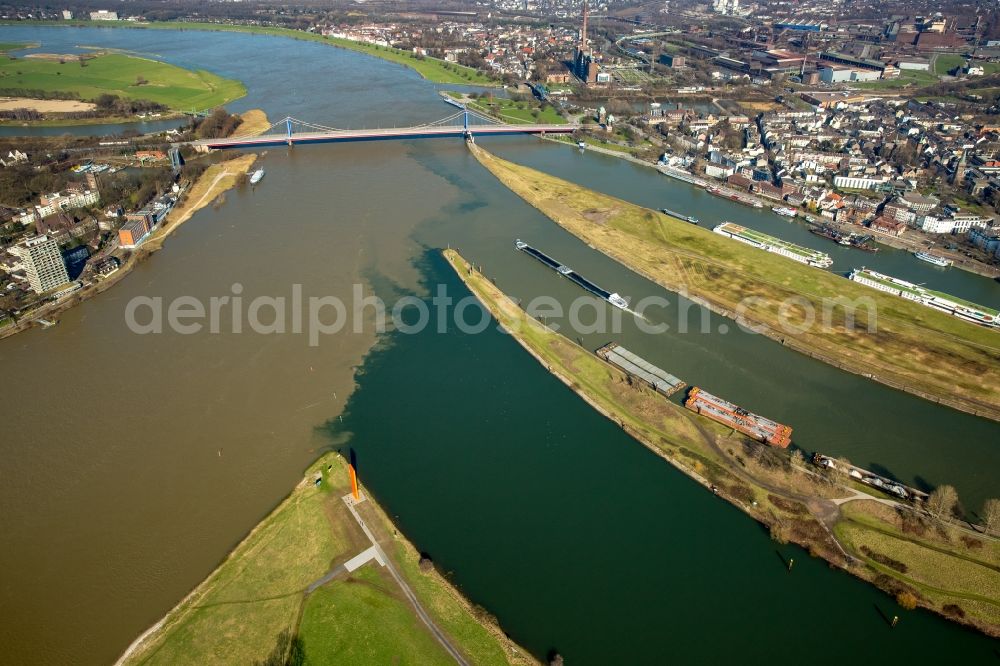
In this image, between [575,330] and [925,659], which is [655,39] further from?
[925,659]

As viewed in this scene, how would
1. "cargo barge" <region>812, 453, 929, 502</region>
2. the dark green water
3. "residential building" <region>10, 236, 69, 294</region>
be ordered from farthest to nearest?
"residential building" <region>10, 236, 69, 294</region> → "cargo barge" <region>812, 453, 929, 502</region> → the dark green water

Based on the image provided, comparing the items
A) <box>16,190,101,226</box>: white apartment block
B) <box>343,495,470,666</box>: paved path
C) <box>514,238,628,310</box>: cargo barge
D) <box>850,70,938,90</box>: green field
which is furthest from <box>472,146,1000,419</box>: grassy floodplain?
<box>850,70,938,90</box>: green field

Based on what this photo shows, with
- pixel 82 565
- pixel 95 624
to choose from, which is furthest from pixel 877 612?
pixel 82 565

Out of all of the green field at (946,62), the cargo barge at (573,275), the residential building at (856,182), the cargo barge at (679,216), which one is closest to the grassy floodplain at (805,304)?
the cargo barge at (679,216)

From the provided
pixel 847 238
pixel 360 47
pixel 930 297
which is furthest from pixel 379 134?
pixel 360 47

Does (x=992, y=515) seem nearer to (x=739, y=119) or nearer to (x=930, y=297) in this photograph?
(x=930, y=297)

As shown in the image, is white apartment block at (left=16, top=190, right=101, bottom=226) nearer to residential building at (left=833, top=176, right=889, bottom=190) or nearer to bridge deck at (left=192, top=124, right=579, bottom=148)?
bridge deck at (left=192, top=124, right=579, bottom=148)
